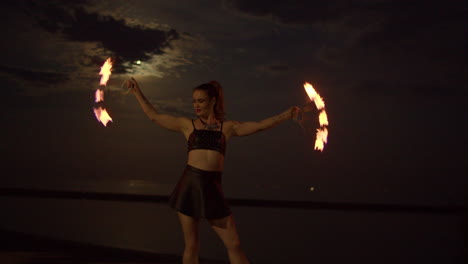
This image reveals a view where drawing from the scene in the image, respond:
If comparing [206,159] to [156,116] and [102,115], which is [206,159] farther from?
[102,115]

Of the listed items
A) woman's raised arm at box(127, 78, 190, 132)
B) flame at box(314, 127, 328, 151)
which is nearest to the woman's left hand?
flame at box(314, 127, 328, 151)

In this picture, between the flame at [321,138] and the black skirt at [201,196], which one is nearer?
the black skirt at [201,196]

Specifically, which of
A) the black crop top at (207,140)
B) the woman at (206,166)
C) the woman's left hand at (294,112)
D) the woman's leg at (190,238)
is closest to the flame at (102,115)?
the woman at (206,166)

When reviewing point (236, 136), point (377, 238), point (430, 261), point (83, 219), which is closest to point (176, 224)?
point (83, 219)

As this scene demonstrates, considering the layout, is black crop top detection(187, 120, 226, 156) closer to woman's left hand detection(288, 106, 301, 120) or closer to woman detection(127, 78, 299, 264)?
woman detection(127, 78, 299, 264)

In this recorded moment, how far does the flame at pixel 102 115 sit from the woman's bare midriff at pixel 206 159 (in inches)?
42.6

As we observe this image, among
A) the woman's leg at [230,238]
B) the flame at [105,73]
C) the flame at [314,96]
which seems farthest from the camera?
the flame at [105,73]

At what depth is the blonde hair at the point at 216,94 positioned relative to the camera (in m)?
4.65

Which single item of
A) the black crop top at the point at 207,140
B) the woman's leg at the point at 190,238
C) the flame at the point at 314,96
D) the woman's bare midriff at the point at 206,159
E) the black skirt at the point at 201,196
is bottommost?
the woman's leg at the point at 190,238

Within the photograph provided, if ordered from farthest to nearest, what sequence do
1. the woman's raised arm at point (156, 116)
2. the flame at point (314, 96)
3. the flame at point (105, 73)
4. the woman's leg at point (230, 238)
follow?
the flame at point (105, 73) → the woman's raised arm at point (156, 116) → the flame at point (314, 96) → the woman's leg at point (230, 238)

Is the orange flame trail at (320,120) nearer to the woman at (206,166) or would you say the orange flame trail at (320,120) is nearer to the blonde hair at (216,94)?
the woman at (206,166)

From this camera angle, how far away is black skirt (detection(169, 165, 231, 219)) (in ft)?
14.4

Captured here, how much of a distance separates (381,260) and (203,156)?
6.58m

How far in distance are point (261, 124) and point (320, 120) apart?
0.62 meters
